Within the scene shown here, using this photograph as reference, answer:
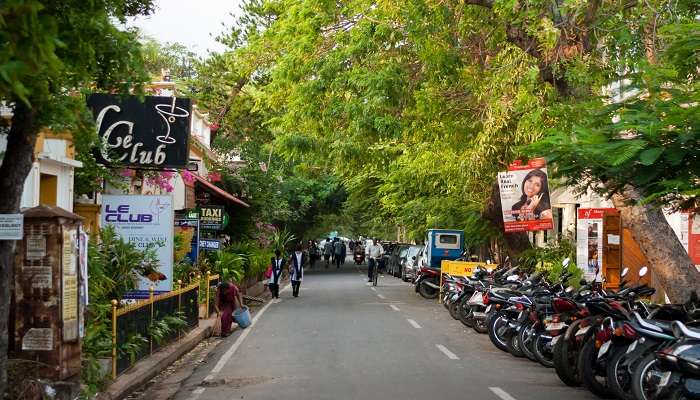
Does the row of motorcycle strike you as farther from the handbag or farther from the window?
the window

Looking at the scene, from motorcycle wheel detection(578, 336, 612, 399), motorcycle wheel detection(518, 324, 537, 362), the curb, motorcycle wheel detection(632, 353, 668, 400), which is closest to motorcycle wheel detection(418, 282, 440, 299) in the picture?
the curb

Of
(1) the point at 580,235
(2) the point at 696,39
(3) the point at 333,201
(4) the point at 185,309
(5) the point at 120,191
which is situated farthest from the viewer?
(3) the point at 333,201

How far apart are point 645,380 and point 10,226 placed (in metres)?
6.04

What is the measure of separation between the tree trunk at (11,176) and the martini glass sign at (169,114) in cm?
714

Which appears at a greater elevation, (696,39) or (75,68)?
(696,39)

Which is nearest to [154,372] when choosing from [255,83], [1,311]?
[1,311]

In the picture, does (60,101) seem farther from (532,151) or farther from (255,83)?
(255,83)

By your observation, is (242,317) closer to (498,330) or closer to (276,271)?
(498,330)

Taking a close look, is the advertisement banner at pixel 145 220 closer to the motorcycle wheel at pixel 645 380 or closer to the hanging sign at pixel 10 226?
the hanging sign at pixel 10 226

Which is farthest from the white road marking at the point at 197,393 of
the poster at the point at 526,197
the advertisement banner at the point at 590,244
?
the advertisement banner at the point at 590,244

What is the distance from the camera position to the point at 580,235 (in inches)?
774

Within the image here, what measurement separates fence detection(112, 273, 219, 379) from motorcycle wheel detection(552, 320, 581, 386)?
216 inches

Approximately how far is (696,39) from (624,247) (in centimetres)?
1333

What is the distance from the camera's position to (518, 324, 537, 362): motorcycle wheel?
12.9 m
